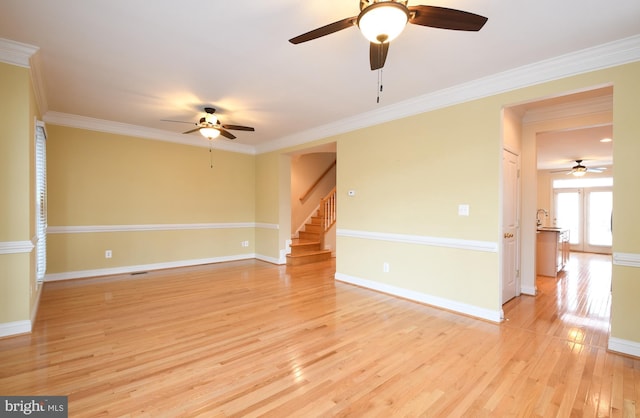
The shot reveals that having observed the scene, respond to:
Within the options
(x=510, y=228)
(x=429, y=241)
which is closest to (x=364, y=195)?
(x=429, y=241)

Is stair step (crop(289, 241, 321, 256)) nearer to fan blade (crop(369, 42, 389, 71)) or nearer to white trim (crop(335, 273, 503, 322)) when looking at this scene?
white trim (crop(335, 273, 503, 322))

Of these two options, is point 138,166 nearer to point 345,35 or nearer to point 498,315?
point 345,35

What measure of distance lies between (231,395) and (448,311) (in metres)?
2.76

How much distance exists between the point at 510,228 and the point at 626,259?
1.47 m

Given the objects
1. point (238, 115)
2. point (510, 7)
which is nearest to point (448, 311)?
point (510, 7)

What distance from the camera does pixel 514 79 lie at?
A: 125 inches

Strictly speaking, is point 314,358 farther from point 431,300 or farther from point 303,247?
point 303,247

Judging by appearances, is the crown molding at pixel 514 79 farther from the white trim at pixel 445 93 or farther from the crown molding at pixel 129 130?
the crown molding at pixel 129 130

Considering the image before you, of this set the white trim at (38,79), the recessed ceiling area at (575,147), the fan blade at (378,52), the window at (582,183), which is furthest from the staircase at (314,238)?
the window at (582,183)

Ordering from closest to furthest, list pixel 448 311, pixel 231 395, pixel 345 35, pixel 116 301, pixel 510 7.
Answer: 1. pixel 231 395
2. pixel 510 7
3. pixel 345 35
4. pixel 448 311
5. pixel 116 301

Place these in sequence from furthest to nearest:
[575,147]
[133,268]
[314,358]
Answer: [575,147] → [133,268] → [314,358]

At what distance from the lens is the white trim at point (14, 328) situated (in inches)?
113

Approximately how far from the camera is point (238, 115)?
15.7ft
